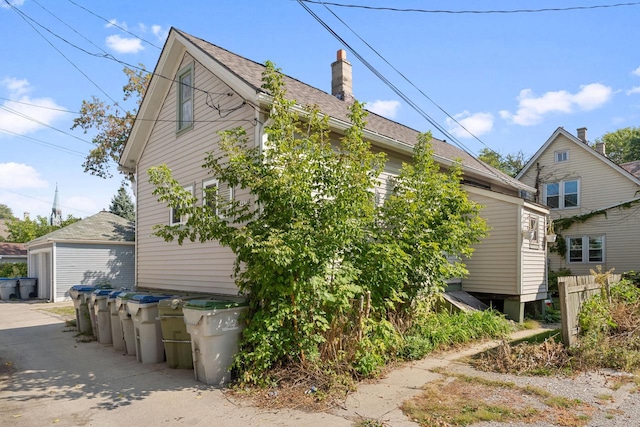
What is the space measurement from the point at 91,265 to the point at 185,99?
13.1 meters

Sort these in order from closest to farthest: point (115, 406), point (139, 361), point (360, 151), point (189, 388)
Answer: point (115, 406) < point (189, 388) < point (360, 151) < point (139, 361)

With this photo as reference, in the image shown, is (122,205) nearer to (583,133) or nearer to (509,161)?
(583,133)

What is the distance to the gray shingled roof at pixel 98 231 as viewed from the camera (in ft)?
63.8

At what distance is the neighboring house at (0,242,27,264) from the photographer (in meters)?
28.3

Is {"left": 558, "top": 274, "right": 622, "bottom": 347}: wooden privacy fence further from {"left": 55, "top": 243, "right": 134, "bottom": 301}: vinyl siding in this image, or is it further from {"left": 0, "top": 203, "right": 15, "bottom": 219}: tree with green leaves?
{"left": 0, "top": 203, "right": 15, "bottom": 219}: tree with green leaves

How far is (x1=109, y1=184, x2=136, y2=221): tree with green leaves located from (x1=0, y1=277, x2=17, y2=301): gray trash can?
414 inches

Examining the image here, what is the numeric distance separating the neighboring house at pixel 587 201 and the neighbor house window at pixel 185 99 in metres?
18.7

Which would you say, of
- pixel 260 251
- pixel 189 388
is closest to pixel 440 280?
pixel 260 251

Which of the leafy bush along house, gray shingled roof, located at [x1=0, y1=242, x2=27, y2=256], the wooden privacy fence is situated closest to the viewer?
the wooden privacy fence

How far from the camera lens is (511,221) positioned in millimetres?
11477

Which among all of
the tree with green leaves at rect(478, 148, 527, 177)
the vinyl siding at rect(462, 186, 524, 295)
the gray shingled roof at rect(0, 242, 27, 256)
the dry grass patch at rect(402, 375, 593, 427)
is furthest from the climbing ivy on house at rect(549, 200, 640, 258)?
the gray shingled roof at rect(0, 242, 27, 256)

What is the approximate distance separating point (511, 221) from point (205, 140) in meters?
8.29

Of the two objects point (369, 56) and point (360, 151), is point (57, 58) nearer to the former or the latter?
point (369, 56)

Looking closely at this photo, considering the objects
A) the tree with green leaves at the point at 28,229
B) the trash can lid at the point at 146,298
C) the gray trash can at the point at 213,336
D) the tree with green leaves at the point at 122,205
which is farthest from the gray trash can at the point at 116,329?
the tree with green leaves at the point at 28,229
